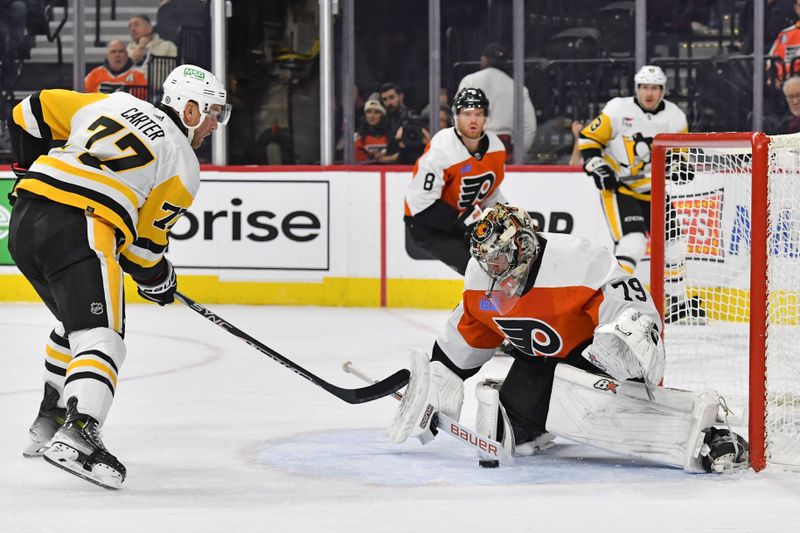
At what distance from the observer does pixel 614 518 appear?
9.09 ft

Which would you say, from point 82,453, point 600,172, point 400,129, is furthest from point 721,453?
point 400,129

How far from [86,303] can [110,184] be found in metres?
0.28

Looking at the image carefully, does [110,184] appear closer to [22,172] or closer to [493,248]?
[22,172]

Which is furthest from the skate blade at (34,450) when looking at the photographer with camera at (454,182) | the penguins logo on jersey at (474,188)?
the penguins logo on jersey at (474,188)

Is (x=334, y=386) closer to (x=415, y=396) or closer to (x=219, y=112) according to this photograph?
(x=415, y=396)

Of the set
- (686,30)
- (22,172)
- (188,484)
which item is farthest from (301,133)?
(188,484)

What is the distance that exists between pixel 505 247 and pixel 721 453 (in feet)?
2.17

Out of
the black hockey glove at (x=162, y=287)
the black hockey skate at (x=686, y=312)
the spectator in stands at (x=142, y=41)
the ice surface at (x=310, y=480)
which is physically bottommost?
the ice surface at (x=310, y=480)

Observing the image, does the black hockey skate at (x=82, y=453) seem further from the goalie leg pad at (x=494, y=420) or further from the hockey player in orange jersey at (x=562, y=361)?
the goalie leg pad at (x=494, y=420)

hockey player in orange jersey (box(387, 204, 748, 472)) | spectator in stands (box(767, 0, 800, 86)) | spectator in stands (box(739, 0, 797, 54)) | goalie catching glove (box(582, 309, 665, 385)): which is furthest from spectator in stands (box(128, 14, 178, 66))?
goalie catching glove (box(582, 309, 665, 385))

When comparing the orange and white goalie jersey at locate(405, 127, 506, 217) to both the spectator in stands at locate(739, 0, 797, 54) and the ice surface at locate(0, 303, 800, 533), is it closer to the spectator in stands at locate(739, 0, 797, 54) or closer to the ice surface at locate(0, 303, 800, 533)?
the ice surface at locate(0, 303, 800, 533)

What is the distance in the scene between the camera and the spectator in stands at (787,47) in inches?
265

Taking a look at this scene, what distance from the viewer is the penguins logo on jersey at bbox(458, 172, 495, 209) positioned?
17.0 feet

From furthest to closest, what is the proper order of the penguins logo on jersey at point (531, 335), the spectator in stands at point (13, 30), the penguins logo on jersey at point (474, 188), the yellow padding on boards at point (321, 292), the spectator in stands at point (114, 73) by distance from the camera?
the spectator in stands at point (13, 30), the spectator in stands at point (114, 73), the yellow padding on boards at point (321, 292), the penguins logo on jersey at point (474, 188), the penguins logo on jersey at point (531, 335)
